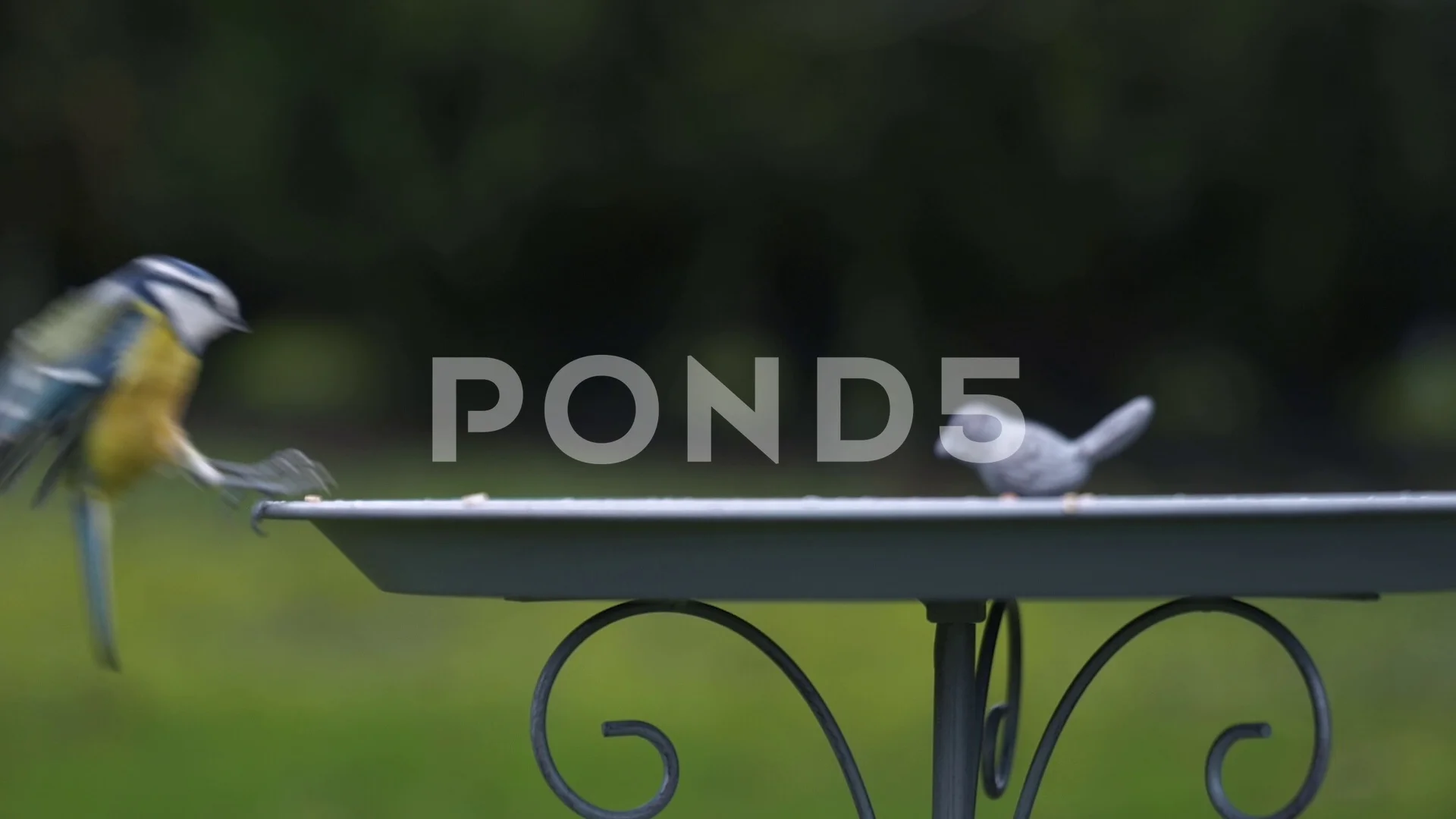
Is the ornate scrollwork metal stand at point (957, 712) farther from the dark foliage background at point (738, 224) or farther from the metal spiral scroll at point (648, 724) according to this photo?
the dark foliage background at point (738, 224)

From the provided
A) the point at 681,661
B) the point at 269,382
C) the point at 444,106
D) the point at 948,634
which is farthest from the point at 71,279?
the point at 948,634

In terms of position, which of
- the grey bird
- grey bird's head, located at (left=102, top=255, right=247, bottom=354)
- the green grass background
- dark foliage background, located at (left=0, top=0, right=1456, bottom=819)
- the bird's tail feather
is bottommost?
the green grass background

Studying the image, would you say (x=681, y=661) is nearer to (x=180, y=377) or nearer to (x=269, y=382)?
(x=180, y=377)

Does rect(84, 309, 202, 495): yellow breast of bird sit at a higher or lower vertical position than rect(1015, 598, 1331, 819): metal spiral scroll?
Result: higher

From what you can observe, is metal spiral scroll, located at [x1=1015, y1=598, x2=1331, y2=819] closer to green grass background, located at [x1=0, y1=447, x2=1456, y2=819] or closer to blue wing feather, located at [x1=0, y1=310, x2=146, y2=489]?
blue wing feather, located at [x1=0, y1=310, x2=146, y2=489]

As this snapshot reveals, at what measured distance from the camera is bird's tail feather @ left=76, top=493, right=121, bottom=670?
4.01 ft

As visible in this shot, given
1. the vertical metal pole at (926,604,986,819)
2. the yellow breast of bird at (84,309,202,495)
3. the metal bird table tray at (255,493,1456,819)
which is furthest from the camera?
the yellow breast of bird at (84,309,202,495)

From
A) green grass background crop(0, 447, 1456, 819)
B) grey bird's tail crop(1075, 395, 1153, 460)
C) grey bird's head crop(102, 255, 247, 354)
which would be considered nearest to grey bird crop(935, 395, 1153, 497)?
grey bird's tail crop(1075, 395, 1153, 460)

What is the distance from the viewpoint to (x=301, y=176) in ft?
19.9

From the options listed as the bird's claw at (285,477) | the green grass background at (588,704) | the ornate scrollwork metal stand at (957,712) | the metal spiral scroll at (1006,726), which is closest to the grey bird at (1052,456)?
the ornate scrollwork metal stand at (957,712)

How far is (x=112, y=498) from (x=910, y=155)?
448 cm

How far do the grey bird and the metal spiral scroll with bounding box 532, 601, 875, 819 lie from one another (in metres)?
0.20

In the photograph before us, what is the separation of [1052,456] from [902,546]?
0.14 m

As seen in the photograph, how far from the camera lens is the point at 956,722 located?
1.07 m
